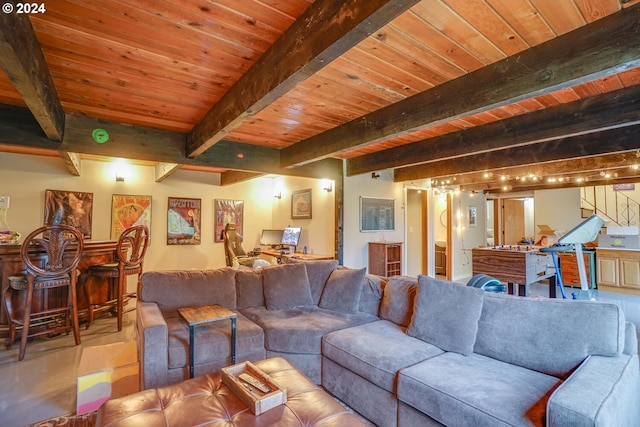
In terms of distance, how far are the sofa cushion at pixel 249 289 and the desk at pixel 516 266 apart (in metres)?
3.39

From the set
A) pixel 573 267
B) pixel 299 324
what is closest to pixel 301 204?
pixel 299 324

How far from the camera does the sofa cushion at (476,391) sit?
1.43 meters

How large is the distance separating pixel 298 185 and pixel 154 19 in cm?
475

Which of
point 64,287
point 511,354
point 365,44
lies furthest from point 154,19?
point 64,287

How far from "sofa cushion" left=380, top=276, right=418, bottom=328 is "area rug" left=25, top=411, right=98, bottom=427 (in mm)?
2208

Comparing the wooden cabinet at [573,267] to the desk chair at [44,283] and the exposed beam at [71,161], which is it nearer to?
the desk chair at [44,283]

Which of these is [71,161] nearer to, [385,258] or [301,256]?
[301,256]

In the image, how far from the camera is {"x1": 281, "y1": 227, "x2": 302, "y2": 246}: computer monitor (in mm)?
5810

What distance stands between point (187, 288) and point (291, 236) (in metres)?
3.16

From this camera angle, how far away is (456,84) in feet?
7.14

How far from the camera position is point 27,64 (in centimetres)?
154

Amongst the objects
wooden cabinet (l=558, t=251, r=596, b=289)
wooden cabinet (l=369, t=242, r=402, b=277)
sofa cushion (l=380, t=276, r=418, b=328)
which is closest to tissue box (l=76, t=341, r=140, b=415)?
sofa cushion (l=380, t=276, r=418, b=328)

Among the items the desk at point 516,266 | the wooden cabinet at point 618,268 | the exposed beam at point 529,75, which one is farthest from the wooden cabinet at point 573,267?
the exposed beam at point 529,75

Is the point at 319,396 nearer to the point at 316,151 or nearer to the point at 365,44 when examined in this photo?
the point at 365,44
